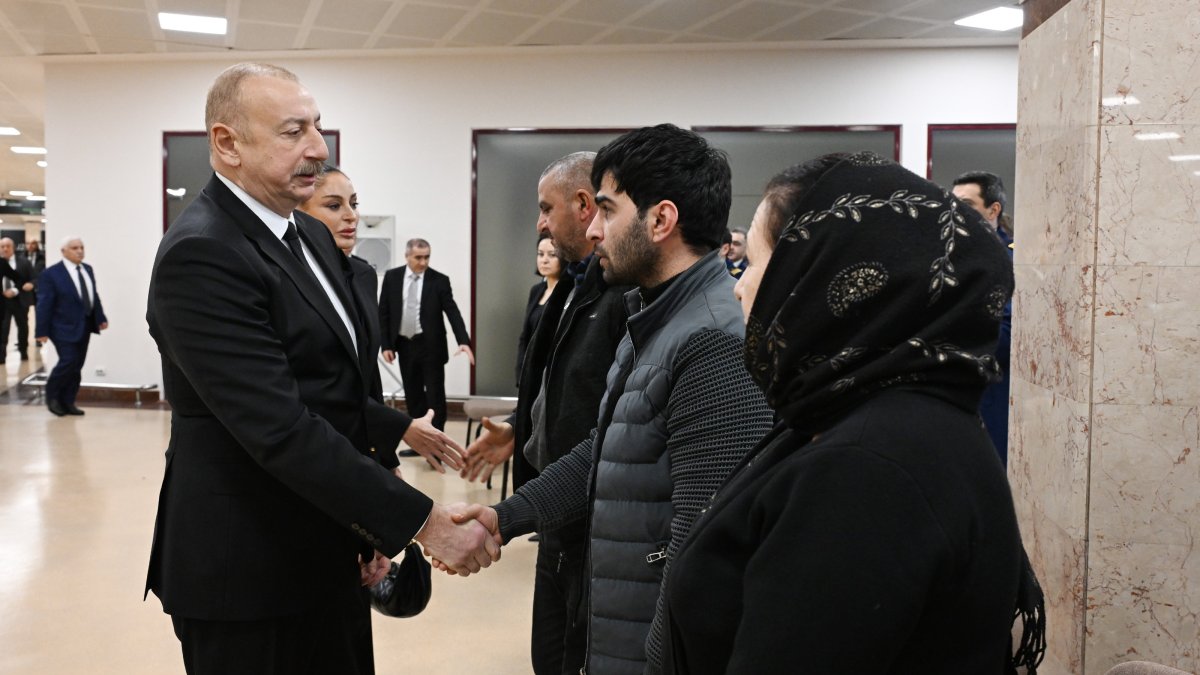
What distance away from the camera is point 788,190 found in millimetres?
1288

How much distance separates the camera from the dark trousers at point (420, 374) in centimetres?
805

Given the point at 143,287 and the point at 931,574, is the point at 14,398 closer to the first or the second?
the point at 143,287

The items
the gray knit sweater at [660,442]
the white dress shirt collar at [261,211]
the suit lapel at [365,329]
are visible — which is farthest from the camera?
the suit lapel at [365,329]

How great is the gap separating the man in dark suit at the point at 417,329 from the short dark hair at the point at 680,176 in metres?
6.18

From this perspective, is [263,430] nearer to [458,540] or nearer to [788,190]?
[458,540]

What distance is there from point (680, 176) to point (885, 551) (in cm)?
122

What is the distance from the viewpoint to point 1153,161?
288cm

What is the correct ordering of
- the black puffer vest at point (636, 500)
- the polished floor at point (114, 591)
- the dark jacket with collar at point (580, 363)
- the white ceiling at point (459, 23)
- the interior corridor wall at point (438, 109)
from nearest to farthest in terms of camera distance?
the black puffer vest at point (636, 500) < the dark jacket with collar at point (580, 363) < the polished floor at point (114, 591) < the white ceiling at point (459, 23) < the interior corridor wall at point (438, 109)

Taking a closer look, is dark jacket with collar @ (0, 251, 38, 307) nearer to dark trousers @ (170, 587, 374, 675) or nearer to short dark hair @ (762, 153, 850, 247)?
dark trousers @ (170, 587, 374, 675)

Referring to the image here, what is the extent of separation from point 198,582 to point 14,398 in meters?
11.2

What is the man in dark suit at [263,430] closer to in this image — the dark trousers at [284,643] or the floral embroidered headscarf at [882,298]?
the dark trousers at [284,643]

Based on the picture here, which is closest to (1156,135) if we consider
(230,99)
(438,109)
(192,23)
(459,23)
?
(230,99)

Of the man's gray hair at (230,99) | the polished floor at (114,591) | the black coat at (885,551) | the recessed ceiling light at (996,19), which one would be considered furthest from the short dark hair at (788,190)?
the recessed ceiling light at (996,19)

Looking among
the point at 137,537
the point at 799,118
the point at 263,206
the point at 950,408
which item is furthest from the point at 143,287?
the point at 950,408
